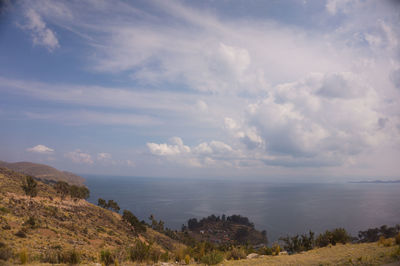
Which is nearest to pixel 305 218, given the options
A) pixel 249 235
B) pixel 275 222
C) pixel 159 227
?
pixel 275 222

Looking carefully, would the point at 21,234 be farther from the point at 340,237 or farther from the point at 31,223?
the point at 340,237

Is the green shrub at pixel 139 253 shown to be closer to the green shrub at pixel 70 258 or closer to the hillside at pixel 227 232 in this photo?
the green shrub at pixel 70 258

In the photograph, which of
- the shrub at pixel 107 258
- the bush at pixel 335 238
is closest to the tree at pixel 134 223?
the bush at pixel 335 238

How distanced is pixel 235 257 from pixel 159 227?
217 ft

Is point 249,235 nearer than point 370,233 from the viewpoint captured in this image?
No

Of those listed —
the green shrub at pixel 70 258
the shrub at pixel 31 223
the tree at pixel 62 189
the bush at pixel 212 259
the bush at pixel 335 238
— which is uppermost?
the green shrub at pixel 70 258

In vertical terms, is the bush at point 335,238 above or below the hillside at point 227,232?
above

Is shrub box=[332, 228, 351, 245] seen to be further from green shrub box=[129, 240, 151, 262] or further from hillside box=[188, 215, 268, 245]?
hillside box=[188, 215, 268, 245]

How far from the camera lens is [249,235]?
76.6m

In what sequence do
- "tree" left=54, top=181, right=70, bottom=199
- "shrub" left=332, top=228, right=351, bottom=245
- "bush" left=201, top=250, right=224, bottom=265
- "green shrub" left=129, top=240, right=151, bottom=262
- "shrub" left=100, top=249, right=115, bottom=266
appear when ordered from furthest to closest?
"tree" left=54, top=181, right=70, bottom=199 < "shrub" left=332, top=228, right=351, bottom=245 < "green shrub" left=129, top=240, right=151, bottom=262 < "bush" left=201, top=250, right=224, bottom=265 < "shrub" left=100, top=249, right=115, bottom=266

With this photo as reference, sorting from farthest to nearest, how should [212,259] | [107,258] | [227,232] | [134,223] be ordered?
[227,232] → [134,223] → [212,259] → [107,258]

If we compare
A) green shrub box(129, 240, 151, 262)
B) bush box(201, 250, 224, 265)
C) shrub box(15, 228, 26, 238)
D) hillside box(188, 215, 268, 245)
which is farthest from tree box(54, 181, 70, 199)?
hillside box(188, 215, 268, 245)

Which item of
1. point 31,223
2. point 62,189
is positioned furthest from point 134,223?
point 31,223

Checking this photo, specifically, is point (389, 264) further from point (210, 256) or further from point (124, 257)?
point (124, 257)
